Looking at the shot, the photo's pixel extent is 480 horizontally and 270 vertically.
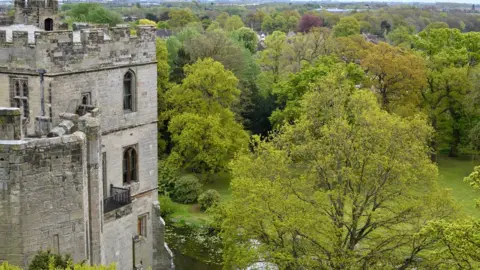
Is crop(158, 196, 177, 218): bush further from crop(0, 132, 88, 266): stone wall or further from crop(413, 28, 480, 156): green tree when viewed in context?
crop(0, 132, 88, 266): stone wall

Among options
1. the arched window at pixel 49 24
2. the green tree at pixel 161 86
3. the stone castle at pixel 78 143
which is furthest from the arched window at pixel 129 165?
the green tree at pixel 161 86

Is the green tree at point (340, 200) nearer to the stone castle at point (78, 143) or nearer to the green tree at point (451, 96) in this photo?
the stone castle at point (78, 143)

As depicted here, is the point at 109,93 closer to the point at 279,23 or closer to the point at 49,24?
the point at 49,24

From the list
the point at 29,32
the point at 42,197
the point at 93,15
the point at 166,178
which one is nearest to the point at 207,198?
the point at 166,178

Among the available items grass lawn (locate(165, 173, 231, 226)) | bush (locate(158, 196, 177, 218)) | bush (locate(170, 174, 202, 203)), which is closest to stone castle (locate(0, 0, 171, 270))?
grass lawn (locate(165, 173, 231, 226))

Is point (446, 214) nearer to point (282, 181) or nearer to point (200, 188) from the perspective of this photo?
point (282, 181)

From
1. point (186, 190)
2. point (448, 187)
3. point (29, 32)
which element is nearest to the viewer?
point (29, 32)
